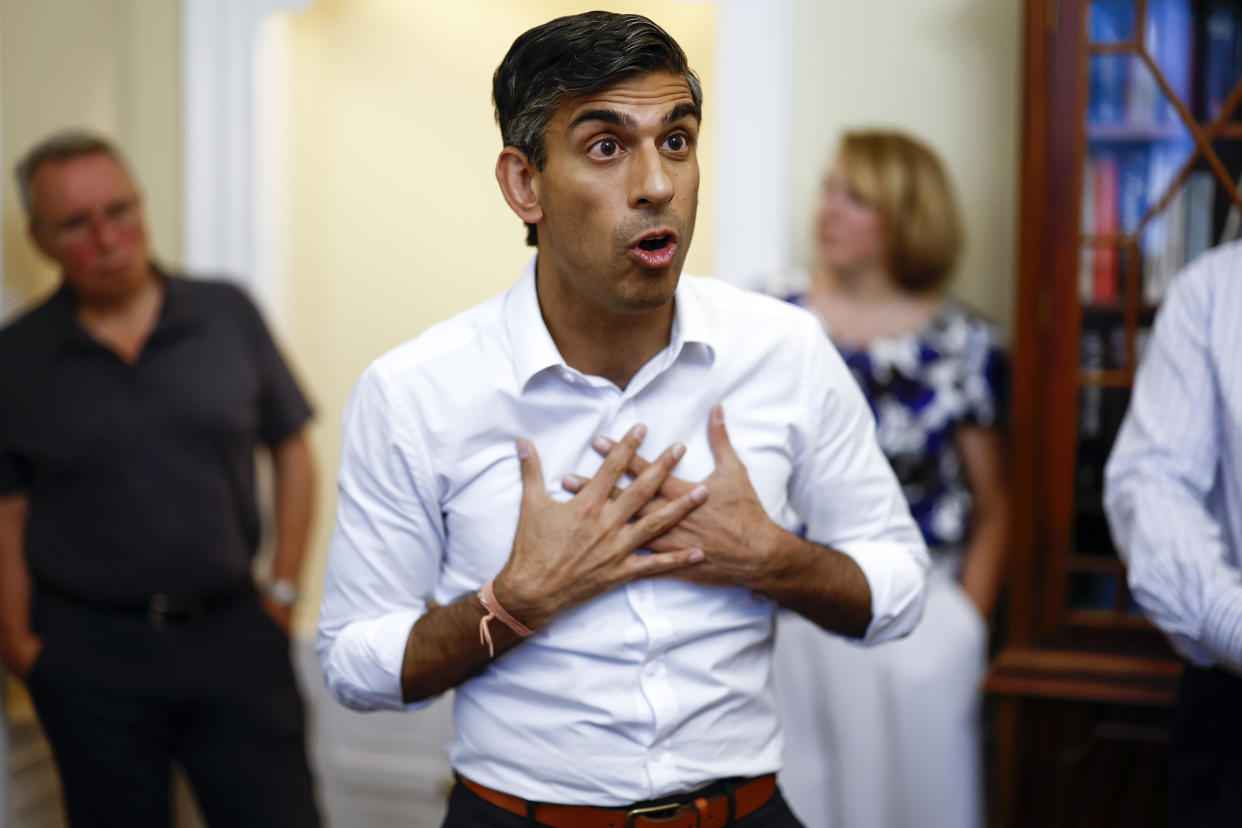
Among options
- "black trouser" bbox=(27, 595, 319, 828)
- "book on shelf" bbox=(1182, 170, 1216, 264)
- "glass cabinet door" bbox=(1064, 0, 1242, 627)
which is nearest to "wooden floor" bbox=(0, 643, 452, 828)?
"black trouser" bbox=(27, 595, 319, 828)

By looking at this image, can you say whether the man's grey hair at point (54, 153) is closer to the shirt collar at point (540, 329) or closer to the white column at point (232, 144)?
the white column at point (232, 144)

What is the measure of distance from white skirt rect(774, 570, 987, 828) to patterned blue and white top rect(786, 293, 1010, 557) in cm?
18

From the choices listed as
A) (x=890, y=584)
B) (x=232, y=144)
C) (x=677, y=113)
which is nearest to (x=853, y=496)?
(x=890, y=584)

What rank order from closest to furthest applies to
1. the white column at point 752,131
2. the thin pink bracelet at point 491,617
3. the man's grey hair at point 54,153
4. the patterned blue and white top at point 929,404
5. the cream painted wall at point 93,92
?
the thin pink bracelet at point 491,617, the man's grey hair at point 54,153, the patterned blue and white top at point 929,404, the cream painted wall at point 93,92, the white column at point 752,131

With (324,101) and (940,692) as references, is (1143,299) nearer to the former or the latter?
(940,692)

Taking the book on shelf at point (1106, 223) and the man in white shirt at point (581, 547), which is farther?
the book on shelf at point (1106, 223)

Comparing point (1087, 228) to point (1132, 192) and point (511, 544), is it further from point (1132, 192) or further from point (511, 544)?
point (511, 544)

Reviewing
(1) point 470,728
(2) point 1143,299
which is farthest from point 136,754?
(2) point 1143,299

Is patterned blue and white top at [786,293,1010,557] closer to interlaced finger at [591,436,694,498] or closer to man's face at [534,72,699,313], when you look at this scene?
interlaced finger at [591,436,694,498]

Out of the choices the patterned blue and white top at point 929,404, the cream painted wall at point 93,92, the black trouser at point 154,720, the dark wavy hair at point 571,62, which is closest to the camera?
the dark wavy hair at point 571,62

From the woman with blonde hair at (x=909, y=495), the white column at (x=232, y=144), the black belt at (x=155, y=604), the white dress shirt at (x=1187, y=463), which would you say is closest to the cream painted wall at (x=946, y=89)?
the woman with blonde hair at (x=909, y=495)

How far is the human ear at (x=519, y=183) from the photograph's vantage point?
110 cm

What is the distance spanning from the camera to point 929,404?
2.39 meters

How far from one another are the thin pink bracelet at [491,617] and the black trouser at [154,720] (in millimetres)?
1257
